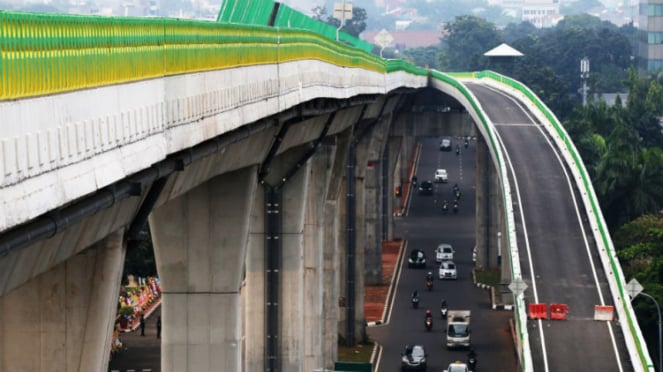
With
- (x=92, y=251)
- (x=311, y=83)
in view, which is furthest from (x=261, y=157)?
(x=92, y=251)

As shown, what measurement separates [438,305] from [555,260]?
3227 cm

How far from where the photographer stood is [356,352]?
3671 inches

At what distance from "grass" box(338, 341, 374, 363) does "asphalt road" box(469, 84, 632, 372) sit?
36.1ft

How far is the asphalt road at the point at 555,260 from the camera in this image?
63156 mm

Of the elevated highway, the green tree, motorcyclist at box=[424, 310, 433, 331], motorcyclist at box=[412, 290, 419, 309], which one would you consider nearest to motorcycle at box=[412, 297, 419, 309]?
motorcyclist at box=[412, 290, 419, 309]

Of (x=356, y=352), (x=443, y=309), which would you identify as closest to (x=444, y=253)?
(x=443, y=309)

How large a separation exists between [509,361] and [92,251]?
5998 cm

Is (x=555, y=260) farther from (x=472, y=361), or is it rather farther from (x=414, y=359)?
(x=414, y=359)

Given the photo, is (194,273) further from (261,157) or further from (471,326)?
(471,326)

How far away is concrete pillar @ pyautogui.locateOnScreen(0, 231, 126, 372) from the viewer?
2877 cm

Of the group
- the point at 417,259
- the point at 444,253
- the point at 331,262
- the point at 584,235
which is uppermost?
the point at 584,235

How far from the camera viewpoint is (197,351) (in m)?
45.4

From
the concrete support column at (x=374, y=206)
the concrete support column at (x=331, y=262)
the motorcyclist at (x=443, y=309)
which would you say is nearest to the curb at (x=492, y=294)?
the motorcyclist at (x=443, y=309)

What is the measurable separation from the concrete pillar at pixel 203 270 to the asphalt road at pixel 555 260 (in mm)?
18823
